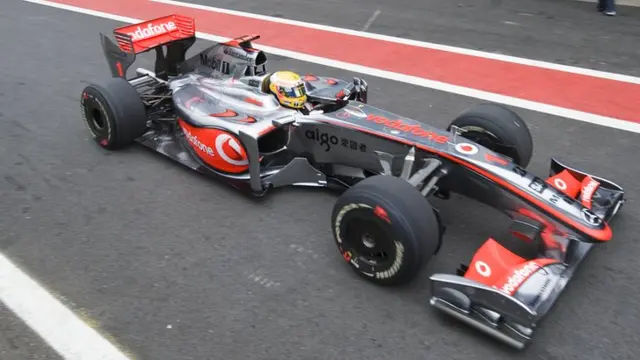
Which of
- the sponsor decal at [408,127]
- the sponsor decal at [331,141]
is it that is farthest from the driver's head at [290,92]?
the sponsor decal at [408,127]

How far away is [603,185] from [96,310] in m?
3.54

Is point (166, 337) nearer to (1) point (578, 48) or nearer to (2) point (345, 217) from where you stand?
(2) point (345, 217)

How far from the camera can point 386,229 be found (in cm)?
321

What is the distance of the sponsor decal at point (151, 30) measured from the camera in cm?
520

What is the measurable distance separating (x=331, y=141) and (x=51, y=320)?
7.25 ft

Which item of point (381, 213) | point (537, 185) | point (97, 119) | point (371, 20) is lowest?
point (97, 119)

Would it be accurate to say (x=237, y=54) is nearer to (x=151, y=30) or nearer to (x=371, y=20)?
(x=151, y=30)

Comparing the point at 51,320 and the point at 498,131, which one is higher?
the point at 498,131

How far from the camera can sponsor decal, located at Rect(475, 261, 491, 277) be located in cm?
315

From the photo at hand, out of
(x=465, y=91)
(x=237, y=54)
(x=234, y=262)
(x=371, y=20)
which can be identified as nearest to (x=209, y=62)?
(x=237, y=54)

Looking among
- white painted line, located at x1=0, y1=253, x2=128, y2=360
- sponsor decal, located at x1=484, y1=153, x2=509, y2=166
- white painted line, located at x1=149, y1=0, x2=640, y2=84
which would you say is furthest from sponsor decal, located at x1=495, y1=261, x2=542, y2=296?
white painted line, located at x1=149, y1=0, x2=640, y2=84

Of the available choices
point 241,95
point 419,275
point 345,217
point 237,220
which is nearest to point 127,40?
point 241,95

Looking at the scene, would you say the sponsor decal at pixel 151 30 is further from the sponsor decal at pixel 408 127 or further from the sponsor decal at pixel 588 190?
the sponsor decal at pixel 588 190

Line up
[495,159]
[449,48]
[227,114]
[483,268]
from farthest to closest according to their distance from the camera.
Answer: [449,48], [227,114], [495,159], [483,268]
